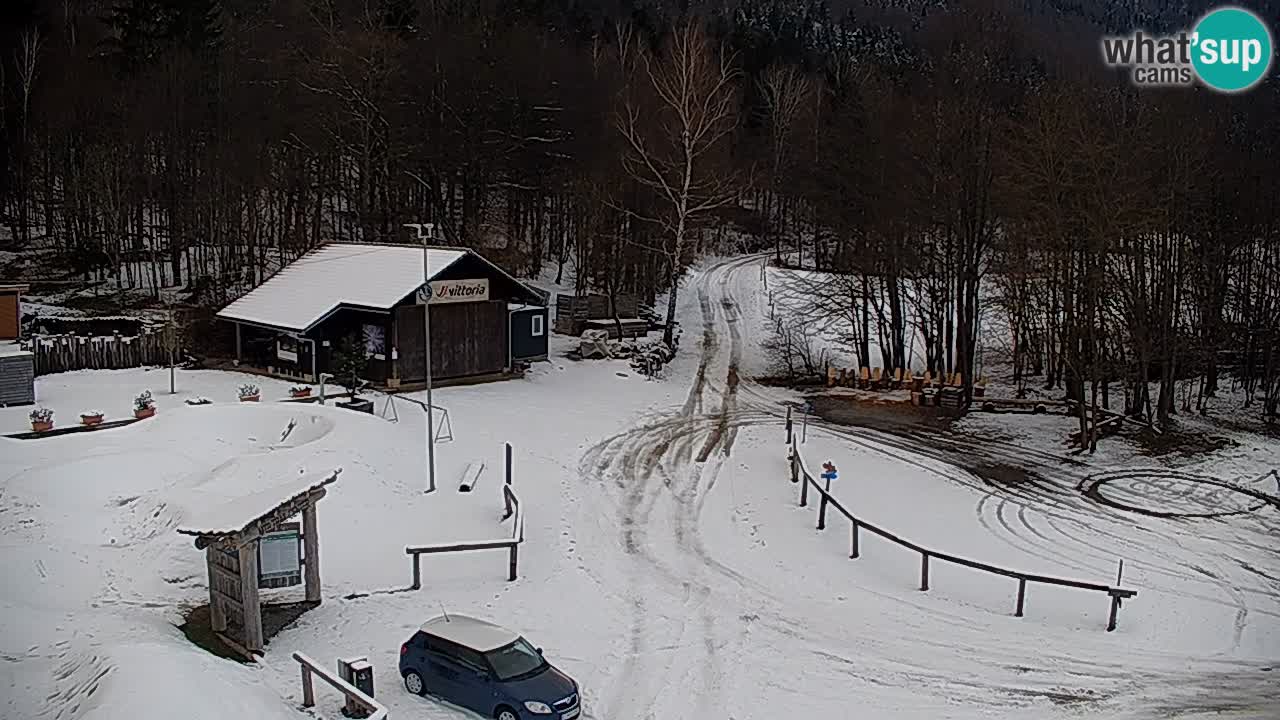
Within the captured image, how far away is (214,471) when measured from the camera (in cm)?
2286

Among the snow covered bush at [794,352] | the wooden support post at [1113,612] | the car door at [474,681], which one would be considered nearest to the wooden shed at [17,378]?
the car door at [474,681]

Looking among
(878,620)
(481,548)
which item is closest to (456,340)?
(481,548)

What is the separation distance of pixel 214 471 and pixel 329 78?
29.4m

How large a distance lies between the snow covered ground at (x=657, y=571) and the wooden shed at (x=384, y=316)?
10.8ft

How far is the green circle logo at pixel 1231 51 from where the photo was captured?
36969 mm

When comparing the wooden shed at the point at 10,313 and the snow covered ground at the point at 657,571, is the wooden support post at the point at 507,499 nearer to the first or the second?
the snow covered ground at the point at 657,571

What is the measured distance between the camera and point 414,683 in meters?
15.0

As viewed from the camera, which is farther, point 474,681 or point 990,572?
point 990,572

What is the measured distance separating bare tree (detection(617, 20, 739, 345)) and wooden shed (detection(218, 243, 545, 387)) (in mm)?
9414

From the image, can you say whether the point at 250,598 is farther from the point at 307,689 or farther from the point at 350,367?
the point at 350,367

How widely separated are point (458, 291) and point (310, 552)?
60.4 feet

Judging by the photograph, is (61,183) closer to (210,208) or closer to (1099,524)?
(210,208)

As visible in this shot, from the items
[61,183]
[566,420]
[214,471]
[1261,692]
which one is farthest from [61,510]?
[61,183]

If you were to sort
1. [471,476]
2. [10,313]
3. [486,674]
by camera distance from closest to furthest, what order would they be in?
[486,674] < [471,476] < [10,313]
